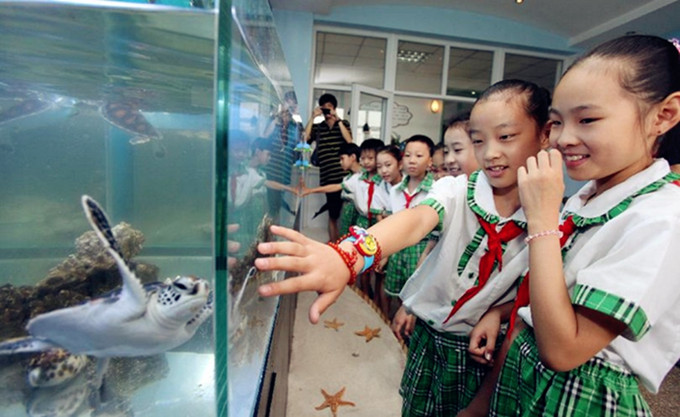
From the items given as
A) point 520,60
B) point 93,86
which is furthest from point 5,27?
point 520,60

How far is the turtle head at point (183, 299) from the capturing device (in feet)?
1.69

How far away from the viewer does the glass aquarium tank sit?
0.52 metres

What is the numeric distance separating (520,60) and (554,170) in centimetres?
771

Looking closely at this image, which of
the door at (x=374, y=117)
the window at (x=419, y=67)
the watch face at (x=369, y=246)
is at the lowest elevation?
the watch face at (x=369, y=246)

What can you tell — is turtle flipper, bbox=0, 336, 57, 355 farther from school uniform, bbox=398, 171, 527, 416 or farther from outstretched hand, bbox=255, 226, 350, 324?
school uniform, bbox=398, 171, 527, 416

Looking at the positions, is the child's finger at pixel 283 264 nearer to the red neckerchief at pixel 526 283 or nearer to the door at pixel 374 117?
the red neckerchief at pixel 526 283

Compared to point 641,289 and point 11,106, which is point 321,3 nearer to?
point 11,106

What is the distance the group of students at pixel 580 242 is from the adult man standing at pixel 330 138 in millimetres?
3933

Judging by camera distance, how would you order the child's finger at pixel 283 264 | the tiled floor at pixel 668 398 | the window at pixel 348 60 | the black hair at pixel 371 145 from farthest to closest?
1. the window at pixel 348 60
2. the black hair at pixel 371 145
3. the tiled floor at pixel 668 398
4. the child's finger at pixel 283 264

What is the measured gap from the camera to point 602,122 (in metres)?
0.76

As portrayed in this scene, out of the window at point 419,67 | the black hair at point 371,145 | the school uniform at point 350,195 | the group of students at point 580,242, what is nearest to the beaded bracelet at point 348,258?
the group of students at point 580,242

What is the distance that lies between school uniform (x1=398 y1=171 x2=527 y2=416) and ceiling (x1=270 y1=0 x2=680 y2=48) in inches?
213

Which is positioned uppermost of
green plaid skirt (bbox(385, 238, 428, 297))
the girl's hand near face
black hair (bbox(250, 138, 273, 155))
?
black hair (bbox(250, 138, 273, 155))

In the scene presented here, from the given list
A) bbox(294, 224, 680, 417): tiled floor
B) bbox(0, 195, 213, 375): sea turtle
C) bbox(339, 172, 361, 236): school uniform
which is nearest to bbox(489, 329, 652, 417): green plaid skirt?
bbox(0, 195, 213, 375): sea turtle
